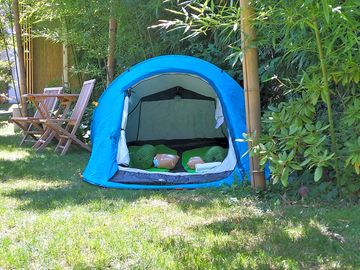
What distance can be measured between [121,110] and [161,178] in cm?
83

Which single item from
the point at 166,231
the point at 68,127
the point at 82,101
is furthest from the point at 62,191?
the point at 68,127

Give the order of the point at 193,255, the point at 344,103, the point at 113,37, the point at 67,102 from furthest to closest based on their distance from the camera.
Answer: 1. the point at 67,102
2. the point at 113,37
3. the point at 344,103
4. the point at 193,255

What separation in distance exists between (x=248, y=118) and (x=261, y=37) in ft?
1.99

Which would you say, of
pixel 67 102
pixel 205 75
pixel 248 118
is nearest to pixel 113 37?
pixel 67 102

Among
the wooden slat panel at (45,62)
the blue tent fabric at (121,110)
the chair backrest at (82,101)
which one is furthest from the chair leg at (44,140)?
the wooden slat panel at (45,62)

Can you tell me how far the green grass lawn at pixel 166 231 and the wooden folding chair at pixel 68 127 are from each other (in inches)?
69.9

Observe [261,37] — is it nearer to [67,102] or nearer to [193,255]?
[193,255]

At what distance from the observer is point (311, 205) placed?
3207mm

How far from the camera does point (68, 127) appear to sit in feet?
20.9

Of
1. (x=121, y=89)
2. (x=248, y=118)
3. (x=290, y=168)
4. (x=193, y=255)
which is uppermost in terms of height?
(x=121, y=89)

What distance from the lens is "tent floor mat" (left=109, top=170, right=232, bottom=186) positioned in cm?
408

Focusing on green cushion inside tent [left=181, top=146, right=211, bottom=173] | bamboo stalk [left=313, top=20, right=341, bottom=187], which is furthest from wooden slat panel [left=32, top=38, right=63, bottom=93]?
bamboo stalk [left=313, top=20, right=341, bottom=187]

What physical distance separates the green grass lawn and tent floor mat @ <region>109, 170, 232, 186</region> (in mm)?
260

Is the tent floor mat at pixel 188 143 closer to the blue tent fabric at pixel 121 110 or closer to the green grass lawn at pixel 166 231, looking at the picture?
the blue tent fabric at pixel 121 110
